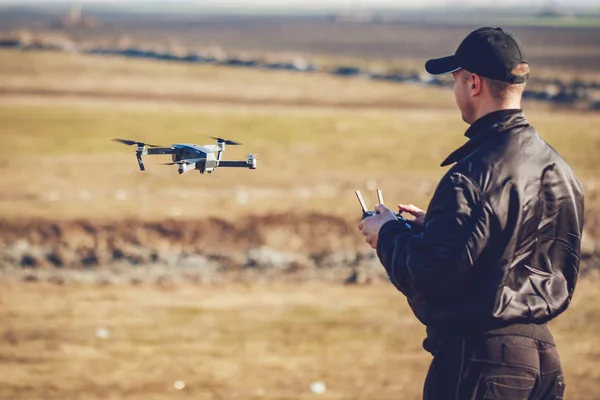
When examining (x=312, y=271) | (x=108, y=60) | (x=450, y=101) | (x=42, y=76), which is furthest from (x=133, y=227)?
(x=108, y=60)

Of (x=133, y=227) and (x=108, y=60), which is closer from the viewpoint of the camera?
(x=133, y=227)

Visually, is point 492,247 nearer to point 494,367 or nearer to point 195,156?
point 494,367

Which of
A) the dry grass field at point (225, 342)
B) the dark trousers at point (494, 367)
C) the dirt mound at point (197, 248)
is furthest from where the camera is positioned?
the dirt mound at point (197, 248)

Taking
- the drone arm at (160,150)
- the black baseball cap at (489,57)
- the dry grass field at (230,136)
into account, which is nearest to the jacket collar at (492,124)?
the black baseball cap at (489,57)

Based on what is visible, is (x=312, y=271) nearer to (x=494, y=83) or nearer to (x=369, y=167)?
(x=369, y=167)

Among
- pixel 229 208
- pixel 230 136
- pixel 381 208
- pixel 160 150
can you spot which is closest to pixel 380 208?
pixel 381 208

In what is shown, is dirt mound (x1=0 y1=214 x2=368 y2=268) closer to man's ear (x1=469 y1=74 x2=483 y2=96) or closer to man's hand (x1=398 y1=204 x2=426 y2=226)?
man's hand (x1=398 y1=204 x2=426 y2=226)

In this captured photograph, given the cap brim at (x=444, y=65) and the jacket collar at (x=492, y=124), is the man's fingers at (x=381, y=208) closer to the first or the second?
the jacket collar at (x=492, y=124)
